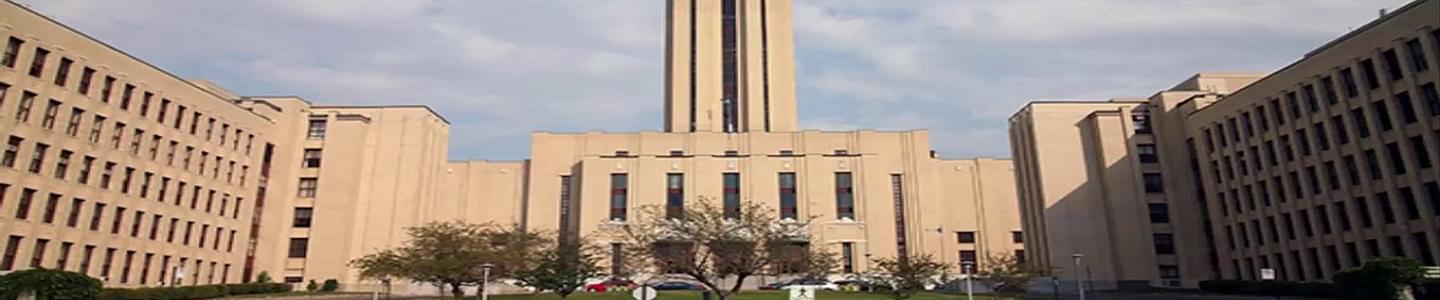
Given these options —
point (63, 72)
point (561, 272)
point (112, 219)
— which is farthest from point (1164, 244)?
point (63, 72)

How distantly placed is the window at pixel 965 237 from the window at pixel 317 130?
190 feet

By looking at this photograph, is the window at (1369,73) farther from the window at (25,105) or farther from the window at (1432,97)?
the window at (25,105)

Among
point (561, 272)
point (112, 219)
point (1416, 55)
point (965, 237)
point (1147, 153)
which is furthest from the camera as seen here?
point (965, 237)

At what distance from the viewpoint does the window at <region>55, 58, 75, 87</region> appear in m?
49.4

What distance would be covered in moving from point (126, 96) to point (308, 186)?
1782cm

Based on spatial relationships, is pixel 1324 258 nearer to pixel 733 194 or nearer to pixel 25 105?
pixel 733 194

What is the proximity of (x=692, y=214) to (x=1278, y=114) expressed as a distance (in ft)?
128

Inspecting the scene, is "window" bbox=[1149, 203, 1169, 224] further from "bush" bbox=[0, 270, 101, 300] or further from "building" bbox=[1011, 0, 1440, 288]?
"bush" bbox=[0, 270, 101, 300]

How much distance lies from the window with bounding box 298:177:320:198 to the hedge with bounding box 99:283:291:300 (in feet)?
25.0

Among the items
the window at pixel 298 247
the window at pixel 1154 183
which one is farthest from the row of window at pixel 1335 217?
the window at pixel 298 247

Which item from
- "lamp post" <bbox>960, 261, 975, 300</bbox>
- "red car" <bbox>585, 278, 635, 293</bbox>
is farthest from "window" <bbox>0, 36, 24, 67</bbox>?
"lamp post" <bbox>960, 261, 975, 300</bbox>

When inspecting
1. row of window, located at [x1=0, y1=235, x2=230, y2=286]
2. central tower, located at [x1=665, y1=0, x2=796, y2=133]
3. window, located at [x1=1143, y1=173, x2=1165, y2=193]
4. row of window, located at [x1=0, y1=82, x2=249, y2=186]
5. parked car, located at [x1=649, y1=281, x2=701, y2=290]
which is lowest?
parked car, located at [x1=649, y1=281, x2=701, y2=290]

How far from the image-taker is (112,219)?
53.2 m

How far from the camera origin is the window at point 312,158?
71.8m
